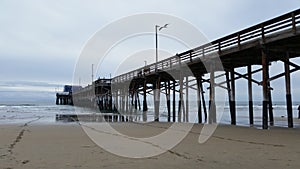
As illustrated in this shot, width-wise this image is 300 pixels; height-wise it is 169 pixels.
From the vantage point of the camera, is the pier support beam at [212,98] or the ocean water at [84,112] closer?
the pier support beam at [212,98]

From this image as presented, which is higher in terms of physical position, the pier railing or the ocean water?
the pier railing

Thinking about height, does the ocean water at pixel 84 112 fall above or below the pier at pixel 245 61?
below

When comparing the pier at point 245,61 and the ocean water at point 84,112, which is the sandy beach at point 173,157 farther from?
the ocean water at point 84,112

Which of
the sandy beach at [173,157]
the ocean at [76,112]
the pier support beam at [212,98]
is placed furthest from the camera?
the ocean at [76,112]

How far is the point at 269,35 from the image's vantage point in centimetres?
1311

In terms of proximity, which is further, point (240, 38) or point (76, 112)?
point (76, 112)

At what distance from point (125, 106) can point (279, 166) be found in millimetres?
39687

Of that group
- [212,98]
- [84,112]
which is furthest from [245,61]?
[84,112]

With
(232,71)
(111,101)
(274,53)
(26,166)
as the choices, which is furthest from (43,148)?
(111,101)

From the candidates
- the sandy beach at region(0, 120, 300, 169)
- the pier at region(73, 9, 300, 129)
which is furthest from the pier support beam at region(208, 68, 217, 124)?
the sandy beach at region(0, 120, 300, 169)

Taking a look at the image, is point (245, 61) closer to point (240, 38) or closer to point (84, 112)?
point (240, 38)

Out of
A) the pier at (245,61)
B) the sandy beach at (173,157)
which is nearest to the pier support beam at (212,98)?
the pier at (245,61)

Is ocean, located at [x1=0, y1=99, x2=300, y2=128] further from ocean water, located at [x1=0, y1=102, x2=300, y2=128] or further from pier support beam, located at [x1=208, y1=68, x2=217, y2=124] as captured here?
pier support beam, located at [x1=208, y1=68, x2=217, y2=124]

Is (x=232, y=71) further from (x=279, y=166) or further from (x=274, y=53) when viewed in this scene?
(x=279, y=166)
